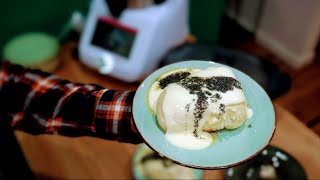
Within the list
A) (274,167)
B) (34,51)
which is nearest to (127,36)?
(34,51)

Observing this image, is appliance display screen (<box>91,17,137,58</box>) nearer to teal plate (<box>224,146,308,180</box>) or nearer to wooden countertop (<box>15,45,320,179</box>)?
wooden countertop (<box>15,45,320,179</box>)

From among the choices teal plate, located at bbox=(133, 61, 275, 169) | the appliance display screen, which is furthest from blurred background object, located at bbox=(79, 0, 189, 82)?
teal plate, located at bbox=(133, 61, 275, 169)

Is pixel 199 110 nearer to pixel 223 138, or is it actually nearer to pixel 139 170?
pixel 223 138

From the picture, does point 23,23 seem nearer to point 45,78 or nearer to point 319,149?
point 45,78

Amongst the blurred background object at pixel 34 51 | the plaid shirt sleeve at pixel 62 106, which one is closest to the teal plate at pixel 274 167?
the plaid shirt sleeve at pixel 62 106

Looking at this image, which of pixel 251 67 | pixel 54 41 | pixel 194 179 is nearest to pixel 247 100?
pixel 194 179
